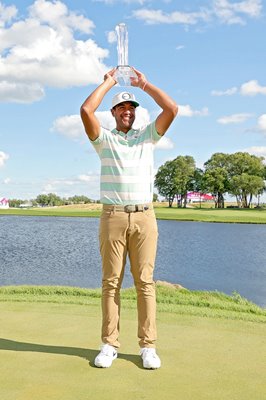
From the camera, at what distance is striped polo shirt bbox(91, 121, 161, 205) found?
396 centimetres

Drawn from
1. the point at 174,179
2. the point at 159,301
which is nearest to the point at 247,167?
the point at 174,179

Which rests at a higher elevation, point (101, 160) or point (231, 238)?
point (101, 160)

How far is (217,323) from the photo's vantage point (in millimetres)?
5301

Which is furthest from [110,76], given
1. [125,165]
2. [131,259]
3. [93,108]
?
[131,259]

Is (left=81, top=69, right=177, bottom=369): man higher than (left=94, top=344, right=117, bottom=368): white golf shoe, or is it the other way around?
(left=81, top=69, right=177, bottom=369): man

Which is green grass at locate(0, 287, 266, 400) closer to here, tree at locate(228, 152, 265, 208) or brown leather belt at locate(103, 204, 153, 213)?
brown leather belt at locate(103, 204, 153, 213)

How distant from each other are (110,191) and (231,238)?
115 feet

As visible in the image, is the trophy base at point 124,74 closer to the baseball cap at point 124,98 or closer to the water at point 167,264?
the baseball cap at point 124,98

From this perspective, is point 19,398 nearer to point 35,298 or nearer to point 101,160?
point 101,160

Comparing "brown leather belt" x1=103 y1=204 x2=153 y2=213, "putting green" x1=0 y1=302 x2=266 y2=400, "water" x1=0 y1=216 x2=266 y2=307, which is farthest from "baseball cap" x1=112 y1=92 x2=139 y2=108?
"water" x1=0 y1=216 x2=266 y2=307

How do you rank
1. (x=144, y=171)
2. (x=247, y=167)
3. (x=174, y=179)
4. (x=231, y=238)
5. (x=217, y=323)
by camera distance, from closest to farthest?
(x=144, y=171) → (x=217, y=323) → (x=231, y=238) → (x=247, y=167) → (x=174, y=179)

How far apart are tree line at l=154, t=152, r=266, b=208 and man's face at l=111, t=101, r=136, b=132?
8186 cm

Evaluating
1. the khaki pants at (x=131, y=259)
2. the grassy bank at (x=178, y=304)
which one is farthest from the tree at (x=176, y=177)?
the khaki pants at (x=131, y=259)

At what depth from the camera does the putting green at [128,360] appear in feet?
10.9
